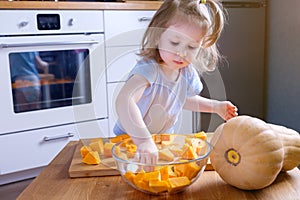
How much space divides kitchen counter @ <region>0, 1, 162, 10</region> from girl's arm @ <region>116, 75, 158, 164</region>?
1070mm

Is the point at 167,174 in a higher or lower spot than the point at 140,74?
lower

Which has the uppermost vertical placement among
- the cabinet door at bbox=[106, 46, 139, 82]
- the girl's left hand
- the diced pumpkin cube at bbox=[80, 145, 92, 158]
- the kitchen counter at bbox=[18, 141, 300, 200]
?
the cabinet door at bbox=[106, 46, 139, 82]

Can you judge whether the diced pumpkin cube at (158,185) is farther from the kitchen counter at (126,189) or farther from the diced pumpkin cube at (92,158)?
the diced pumpkin cube at (92,158)

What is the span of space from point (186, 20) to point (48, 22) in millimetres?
1177

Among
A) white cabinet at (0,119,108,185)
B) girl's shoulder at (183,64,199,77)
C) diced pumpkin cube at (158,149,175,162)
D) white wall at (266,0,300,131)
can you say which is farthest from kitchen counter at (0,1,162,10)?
diced pumpkin cube at (158,149,175,162)

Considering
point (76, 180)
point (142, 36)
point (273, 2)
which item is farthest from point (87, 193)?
point (273, 2)

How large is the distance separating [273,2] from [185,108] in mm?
1414

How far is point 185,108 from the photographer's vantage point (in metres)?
1.00

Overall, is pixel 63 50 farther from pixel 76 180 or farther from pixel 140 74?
pixel 76 180

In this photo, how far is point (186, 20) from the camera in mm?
761

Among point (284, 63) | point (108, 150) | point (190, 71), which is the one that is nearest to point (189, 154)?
point (108, 150)

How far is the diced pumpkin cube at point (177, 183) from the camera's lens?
0.61m

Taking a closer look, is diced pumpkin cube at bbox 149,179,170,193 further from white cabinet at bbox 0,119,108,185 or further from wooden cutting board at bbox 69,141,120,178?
white cabinet at bbox 0,119,108,185

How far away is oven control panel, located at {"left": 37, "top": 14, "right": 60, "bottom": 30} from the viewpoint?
175 cm
